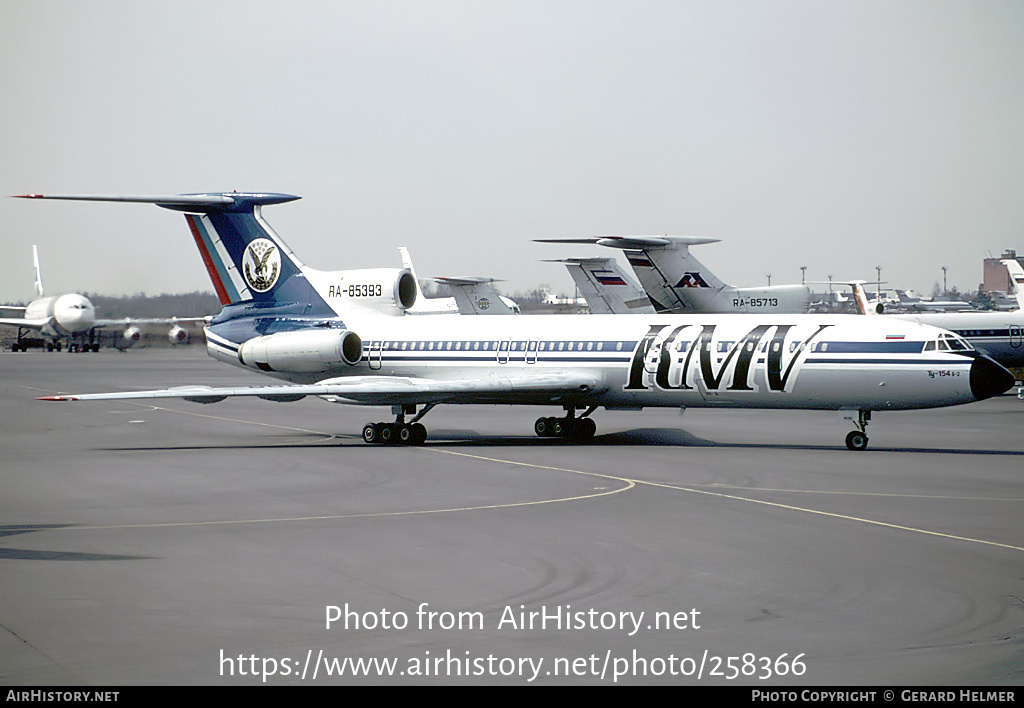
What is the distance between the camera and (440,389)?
28562mm

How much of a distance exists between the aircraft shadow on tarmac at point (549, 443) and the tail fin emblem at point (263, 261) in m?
4.66

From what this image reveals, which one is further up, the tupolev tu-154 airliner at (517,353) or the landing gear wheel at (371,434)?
the tupolev tu-154 airliner at (517,353)

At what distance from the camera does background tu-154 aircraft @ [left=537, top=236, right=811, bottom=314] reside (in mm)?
45062

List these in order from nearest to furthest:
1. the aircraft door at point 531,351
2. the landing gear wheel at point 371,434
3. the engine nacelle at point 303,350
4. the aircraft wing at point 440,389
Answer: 1. the aircraft wing at point 440,389
2. the landing gear wheel at point 371,434
3. the aircraft door at point 531,351
4. the engine nacelle at point 303,350

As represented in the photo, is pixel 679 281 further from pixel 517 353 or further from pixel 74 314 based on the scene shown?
pixel 74 314

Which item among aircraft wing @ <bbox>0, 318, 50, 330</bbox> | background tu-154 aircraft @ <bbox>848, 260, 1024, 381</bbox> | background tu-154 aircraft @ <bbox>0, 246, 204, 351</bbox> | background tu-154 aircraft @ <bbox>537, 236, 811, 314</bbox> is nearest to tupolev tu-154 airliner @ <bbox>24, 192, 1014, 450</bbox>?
background tu-154 aircraft @ <bbox>537, 236, 811, 314</bbox>

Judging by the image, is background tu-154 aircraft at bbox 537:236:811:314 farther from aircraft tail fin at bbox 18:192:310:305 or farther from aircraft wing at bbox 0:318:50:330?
aircraft wing at bbox 0:318:50:330

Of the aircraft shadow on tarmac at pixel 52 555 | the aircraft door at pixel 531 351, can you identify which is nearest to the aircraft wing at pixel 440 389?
the aircraft door at pixel 531 351

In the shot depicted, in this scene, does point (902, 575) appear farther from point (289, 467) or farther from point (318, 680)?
point (289, 467)

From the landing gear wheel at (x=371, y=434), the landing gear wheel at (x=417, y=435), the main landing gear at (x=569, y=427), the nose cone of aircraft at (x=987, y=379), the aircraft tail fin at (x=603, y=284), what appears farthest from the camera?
the aircraft tail fin at (x=603, y=284)

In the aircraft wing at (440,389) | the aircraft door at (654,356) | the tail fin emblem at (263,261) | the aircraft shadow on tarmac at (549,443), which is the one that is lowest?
the aircraft shadow on tarmac at (549,443)

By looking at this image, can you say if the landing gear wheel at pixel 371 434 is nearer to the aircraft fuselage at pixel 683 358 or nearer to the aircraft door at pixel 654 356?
the aircraft fuselage at pixel 683 358

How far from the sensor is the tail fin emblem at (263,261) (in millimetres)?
32906

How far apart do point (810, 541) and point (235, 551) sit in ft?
25.4
